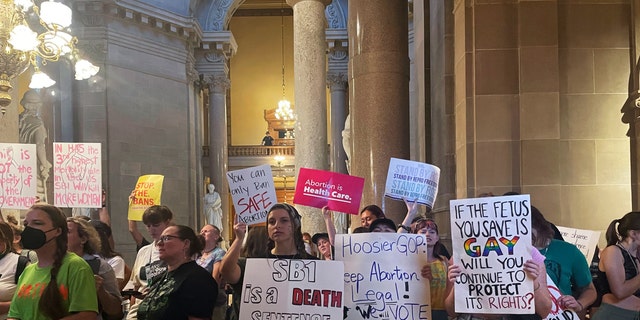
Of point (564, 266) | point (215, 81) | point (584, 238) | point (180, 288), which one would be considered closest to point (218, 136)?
point (215, 81)

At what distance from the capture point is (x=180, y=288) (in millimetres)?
4785

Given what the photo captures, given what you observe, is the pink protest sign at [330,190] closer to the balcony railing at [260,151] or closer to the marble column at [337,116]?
the marble column at [337,116]

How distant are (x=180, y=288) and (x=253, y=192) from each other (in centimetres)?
252

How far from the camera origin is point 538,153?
9.49 metres

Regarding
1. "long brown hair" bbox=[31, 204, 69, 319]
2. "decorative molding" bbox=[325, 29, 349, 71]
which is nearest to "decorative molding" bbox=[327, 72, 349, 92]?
"decorative molding" bbox=[325, 29, 349, 71]

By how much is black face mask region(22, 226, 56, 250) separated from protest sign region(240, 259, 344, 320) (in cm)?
142

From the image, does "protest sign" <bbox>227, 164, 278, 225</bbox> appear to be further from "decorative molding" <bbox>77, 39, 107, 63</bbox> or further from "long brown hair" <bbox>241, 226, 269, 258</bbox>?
"decorative molding" <bbox>77, 39, 107, 63</bbox>

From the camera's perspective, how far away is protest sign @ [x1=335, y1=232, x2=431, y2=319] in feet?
18.8

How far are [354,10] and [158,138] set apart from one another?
16.7m

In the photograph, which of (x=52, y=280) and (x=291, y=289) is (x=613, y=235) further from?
(x=52, y=280)

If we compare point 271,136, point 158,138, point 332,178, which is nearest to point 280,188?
point 271,136

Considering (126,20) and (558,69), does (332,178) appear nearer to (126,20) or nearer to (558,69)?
(558,69)

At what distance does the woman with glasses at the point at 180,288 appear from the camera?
4754 millimetres

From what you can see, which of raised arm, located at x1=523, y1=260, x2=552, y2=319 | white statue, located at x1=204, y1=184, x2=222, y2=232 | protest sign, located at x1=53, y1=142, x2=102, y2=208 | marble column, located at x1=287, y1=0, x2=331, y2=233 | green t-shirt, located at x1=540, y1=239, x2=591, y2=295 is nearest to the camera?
raised arm, located at x1=523, y1=260, x2=552, y2=319
